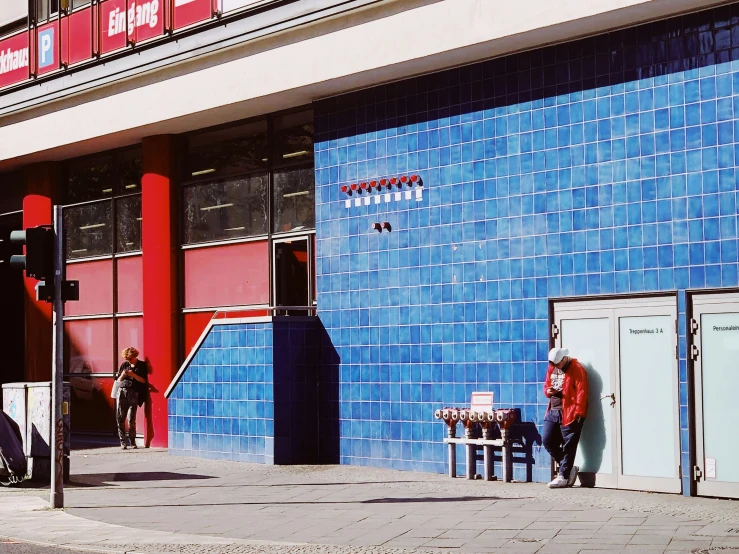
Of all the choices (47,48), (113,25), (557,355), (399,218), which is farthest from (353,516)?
(47,48)

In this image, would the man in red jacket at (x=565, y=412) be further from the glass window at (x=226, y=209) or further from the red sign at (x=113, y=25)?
the red sign at (x=113, y=25)

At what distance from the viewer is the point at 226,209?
1952 cm

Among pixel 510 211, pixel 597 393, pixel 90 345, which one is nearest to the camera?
pixel 597 393

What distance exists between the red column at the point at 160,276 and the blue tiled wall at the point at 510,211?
3823 millimetres

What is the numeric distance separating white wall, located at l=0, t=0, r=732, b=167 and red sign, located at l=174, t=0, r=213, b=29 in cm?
63

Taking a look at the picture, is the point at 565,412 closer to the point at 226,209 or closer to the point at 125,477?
the point at 125,477

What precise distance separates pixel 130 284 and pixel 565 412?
1015 cm

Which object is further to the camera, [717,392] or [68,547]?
[717,392]

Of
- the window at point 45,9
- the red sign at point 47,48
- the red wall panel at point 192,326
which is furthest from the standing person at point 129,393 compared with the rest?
the window at point 45,9

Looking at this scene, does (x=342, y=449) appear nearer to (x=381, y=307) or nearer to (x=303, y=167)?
(x=381, y=307)

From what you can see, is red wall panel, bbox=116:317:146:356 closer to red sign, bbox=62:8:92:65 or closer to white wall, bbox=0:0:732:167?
white wall, bbox=0:0:732:167

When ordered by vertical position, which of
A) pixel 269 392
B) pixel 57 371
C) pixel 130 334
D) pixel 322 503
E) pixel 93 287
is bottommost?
pixel 322 503

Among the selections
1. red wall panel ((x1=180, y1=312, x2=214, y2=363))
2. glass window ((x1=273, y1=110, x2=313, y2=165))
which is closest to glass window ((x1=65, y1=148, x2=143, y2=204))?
red wall panel ((x1=180, y1=312, x2=214, y2=363))

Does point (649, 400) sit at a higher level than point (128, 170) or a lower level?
lower
